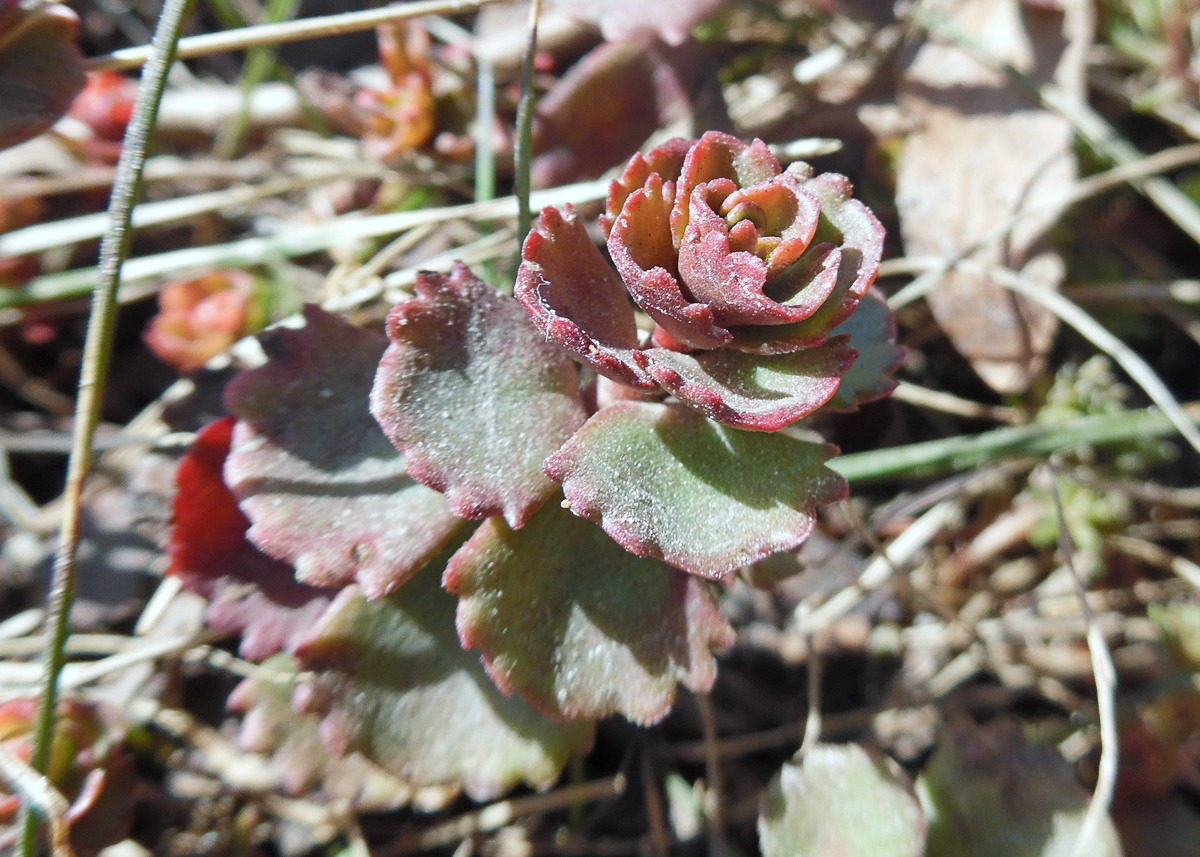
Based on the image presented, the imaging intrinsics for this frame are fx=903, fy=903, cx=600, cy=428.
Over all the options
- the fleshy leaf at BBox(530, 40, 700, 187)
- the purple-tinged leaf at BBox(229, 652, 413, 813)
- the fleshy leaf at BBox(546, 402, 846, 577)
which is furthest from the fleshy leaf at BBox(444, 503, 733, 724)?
the fleshy leaf at BBox(530, 40, 700, 187)

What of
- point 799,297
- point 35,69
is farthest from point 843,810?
point 35,69

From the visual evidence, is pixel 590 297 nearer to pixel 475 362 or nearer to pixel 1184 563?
pixel 475 362

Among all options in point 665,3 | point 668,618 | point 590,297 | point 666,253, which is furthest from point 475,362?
point 665,3

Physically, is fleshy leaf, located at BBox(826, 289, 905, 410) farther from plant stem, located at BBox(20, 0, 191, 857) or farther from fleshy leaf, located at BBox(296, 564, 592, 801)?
plant stem, located at BBox(20, 0, 191, 857)

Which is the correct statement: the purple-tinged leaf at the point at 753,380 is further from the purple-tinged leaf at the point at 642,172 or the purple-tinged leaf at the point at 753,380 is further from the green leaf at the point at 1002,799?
the green leaf at the point at 1002,799

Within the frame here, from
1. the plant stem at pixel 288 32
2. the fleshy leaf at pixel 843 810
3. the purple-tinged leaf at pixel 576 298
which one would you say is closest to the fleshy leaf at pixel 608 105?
the plant stem at pixel 288 32

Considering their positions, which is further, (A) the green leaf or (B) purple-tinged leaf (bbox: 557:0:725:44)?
(B) purple-tinged leaf (bbox: 557:0:725:44)
